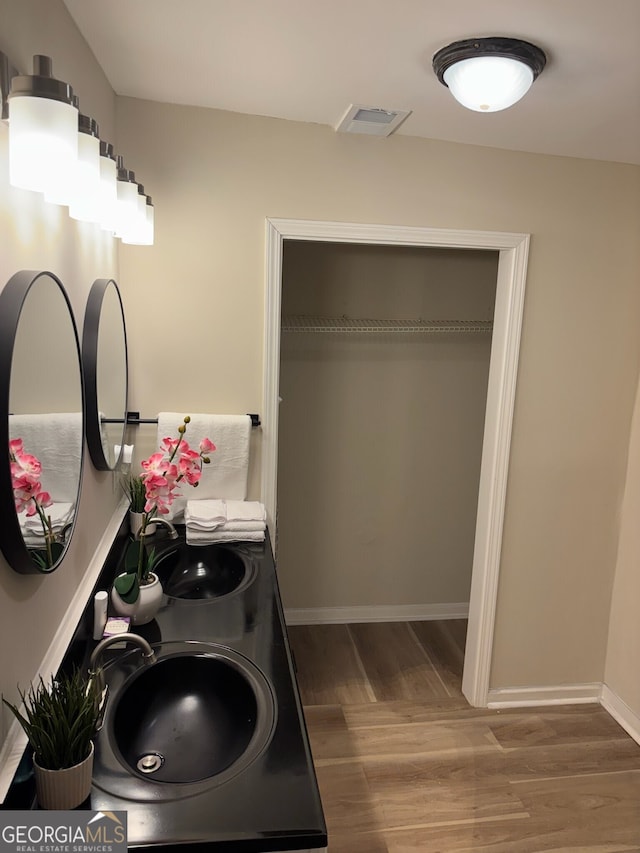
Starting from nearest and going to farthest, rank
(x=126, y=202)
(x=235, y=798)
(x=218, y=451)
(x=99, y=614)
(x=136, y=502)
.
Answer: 1. (x=235, y=798)
2. (x=99, y=614)
3. (x=126, y=202)
4. (x=136, y=502)
5. (x=218, y=451)

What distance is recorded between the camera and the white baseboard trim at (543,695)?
3.04 m

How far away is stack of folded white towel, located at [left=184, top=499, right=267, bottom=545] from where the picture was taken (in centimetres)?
232

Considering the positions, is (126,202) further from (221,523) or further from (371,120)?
(221,523)

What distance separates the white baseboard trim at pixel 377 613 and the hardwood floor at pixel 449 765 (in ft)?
0.92

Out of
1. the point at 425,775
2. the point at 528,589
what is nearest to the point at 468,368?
the point at 528,589

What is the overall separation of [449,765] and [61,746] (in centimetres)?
201

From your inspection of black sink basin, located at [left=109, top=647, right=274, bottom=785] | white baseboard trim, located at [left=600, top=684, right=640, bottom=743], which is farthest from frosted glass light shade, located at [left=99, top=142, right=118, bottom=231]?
white baseboard trim, located at [left=600, top=684, right=640, bottom=743]

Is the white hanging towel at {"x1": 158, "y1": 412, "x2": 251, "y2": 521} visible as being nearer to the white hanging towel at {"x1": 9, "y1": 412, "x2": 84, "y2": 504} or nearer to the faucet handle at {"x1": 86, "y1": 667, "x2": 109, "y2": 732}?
the white hanging towel at {"x1": 9, "y1": 412, "x2": 84, "y2": 504}

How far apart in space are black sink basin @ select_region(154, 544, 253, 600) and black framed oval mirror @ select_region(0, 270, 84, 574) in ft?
2.40

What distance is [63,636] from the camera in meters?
1.50

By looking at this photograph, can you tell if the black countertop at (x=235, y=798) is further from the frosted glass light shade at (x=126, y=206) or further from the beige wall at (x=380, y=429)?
the beige wall at (x=380, y=429)

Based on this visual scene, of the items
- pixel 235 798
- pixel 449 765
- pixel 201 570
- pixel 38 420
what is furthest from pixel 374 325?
pixel 235 798

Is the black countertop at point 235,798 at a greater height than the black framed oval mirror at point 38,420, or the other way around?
the black framed oval mirror at point 38,420

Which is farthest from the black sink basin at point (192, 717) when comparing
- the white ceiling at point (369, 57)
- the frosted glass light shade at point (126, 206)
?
the white ceiling at point (369, 57)
